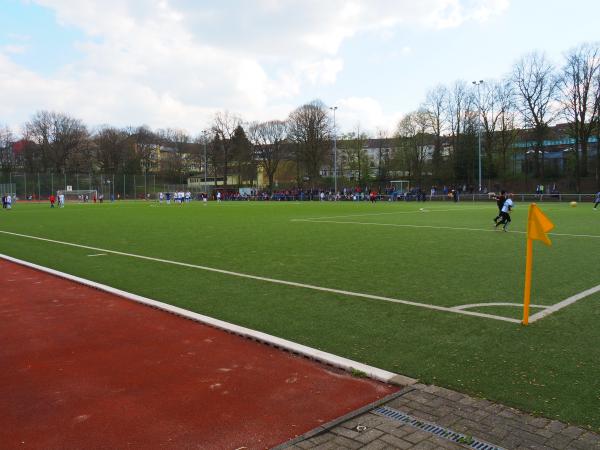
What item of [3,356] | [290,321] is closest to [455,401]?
[290,321]

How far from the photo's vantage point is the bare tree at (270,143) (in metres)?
91.4

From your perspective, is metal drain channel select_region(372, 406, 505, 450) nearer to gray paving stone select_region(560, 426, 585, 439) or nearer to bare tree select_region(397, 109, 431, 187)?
gray paving stone select_region(560, 426, 585, 439)

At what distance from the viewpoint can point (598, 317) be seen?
649cm

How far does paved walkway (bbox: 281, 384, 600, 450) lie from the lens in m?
3.39

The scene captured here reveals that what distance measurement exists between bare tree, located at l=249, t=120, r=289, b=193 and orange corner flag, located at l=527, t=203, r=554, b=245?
85184 millimetres

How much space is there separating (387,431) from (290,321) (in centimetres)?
307

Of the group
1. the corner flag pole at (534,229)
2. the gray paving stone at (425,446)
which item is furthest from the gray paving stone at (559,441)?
the corner flag pole at (534,229)

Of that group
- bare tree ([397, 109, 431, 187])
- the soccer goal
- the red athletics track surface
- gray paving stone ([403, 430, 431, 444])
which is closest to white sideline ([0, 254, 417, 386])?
the red athletics track surface

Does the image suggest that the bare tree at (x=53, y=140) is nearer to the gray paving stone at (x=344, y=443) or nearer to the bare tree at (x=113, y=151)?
the bare tree at (x=113, y=151)

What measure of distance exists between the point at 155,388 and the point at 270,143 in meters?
90.6

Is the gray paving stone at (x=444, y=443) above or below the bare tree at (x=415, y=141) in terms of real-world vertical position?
below

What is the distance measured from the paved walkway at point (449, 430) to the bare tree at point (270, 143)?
87538 millimetres

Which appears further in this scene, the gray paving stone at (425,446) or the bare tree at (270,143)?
the bare tree at (270,143)

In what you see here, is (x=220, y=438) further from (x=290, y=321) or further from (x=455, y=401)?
(x=290, y=321)
